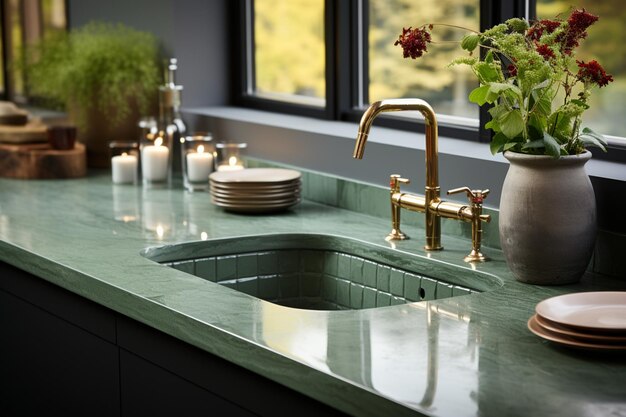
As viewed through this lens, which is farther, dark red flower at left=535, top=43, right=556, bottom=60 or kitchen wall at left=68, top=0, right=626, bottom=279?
kitchen wall at left=68, top=0, right=626, bottom=279

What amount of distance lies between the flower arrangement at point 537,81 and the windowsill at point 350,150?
220mm

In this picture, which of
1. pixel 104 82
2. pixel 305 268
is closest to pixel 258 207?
pixel 305 268

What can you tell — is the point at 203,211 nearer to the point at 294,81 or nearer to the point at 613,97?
the point at 294,81

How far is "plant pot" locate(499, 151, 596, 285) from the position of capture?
84.4 inches

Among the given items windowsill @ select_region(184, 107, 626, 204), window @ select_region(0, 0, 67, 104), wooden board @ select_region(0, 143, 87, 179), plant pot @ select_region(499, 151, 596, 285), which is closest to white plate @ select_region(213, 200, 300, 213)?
windowsill @ select_region(184, 107, 626, 204)

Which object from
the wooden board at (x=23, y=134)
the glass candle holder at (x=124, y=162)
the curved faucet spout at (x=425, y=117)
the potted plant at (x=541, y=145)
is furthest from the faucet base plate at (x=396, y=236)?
the wooden board at (x=23, y=134)

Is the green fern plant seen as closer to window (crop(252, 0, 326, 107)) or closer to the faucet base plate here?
window (crop(252, 0, 326, 107))

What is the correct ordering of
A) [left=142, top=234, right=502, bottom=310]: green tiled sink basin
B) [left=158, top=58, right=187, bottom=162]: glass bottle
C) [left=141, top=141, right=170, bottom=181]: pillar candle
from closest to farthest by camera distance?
1. [left=142, top=234, right=502, bottom=310]: green tiled sink basin
2. [left=141, top=141, right=170, bottom=181]: pillar candle
3. [left=158, top=58, right=187, bottom=162]: glass bottle

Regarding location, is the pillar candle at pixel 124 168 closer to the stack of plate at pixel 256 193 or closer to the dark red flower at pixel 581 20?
the stack of plate at pixel 256 193

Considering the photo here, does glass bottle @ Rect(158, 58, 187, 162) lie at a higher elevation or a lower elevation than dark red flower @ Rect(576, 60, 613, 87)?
lower

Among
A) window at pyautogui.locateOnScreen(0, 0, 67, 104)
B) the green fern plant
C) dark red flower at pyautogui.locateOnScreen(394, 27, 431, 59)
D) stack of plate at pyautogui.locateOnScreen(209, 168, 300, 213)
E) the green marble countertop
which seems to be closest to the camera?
the green marble countertop

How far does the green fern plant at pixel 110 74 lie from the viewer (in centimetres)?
389

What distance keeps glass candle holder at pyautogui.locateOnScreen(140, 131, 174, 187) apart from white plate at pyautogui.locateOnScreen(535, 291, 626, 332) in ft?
6.23

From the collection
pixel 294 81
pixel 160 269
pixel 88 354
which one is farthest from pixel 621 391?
pixel 294 81
